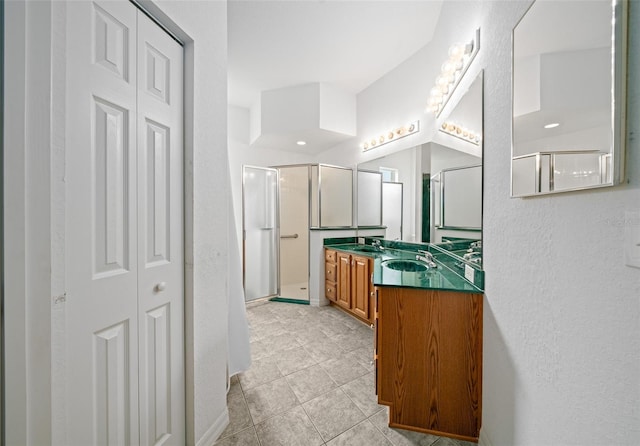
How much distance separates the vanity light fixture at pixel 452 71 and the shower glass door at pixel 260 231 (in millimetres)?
2327

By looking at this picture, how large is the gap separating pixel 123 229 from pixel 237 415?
4.15 feet

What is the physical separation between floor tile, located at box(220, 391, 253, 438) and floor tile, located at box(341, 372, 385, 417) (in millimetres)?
643

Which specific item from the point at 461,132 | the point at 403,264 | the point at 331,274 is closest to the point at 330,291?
the point at 331,274

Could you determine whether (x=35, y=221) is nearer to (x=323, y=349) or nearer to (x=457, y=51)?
(x=323, y=349)

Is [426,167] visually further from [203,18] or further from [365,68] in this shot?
[203,18]

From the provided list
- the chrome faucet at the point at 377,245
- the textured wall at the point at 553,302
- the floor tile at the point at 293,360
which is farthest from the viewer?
the chrome faucet at the point at 377,245

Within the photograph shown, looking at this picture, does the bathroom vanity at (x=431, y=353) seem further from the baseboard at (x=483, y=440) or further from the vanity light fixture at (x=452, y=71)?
the vanity light fixture at (x=452, y=71)

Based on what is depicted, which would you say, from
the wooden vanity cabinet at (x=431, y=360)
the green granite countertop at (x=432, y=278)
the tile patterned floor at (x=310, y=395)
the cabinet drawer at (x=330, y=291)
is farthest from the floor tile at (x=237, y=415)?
the cabinet drawer at (x=330, y=291)

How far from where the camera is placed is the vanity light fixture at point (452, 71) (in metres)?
1.37

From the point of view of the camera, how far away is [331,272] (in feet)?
10.3

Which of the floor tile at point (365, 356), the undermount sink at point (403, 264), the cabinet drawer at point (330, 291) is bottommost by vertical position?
the floor tile at point (365, 356)

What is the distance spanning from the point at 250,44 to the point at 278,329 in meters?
2.98

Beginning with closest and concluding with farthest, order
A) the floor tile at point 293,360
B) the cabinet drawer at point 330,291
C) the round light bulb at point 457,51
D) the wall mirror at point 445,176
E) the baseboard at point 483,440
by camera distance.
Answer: the baseboard at point 483,440 → the wall mirror at point 445,176 → the round light bulb at point 457,51 → the floor tile at point 293,360 → the cabinet drawer at point 330,291

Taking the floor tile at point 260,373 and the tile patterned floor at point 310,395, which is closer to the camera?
the tile patterned floor at point 310,395
